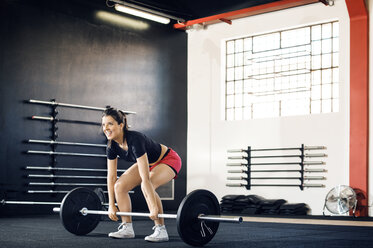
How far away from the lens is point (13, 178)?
23.3 ft

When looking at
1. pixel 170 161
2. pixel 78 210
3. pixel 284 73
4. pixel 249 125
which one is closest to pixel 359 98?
pixel 284 73

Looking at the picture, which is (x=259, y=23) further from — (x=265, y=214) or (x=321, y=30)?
(x=265, y=214)

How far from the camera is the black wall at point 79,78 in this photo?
7.22 meters

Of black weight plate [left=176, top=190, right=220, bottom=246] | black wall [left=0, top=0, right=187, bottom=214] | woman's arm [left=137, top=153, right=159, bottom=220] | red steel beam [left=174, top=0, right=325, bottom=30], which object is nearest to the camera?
black weight plate [left=176, top=190, right=220, bottom=246]

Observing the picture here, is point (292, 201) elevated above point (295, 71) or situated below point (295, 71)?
below

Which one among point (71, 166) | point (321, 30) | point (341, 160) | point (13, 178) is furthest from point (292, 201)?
point (13, 178)

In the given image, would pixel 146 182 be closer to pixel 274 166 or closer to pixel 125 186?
pixel 125 186

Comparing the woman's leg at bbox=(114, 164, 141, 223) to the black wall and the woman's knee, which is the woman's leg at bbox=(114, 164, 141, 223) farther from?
the black wall

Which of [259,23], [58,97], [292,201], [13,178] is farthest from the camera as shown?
[259,23]

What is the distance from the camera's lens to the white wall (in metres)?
7.96

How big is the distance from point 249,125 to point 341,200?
2.28m

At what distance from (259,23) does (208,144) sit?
7.71 ft

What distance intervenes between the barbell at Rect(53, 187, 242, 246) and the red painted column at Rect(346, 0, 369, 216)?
4.56m

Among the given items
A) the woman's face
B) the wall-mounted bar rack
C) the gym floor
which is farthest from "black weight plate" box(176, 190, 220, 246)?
the wall-mounted bar rack
